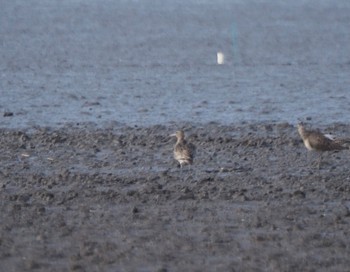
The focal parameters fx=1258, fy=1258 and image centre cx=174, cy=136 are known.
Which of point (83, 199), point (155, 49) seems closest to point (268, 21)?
point (155, 49)

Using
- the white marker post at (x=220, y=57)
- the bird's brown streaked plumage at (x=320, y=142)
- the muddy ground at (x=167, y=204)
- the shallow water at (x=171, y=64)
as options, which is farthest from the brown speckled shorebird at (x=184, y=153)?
the white marker post at (x=220, y=57)

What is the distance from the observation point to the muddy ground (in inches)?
349

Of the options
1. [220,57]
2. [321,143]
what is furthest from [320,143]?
[220,57]

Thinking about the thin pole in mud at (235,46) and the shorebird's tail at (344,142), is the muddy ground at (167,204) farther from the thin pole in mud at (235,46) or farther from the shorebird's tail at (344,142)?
the thin pole in mud at (235,46)

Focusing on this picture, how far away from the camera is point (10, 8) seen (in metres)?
46.8

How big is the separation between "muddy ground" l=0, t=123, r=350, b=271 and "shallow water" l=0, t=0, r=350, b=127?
2.52 metres

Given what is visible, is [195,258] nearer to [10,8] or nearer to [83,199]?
[83,199]

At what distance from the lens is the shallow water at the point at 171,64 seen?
59.1ft

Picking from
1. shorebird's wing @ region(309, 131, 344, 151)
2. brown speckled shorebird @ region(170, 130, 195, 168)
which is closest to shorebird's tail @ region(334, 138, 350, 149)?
shorebird's wing @ region(309, 131, 344, 151)

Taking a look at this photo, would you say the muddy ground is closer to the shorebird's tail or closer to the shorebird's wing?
the shorebird's wing

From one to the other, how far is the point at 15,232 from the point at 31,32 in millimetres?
26735

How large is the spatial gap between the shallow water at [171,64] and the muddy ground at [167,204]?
252cm

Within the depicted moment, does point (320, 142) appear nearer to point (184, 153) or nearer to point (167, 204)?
point (184, 153)

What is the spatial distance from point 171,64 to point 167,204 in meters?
15.8
